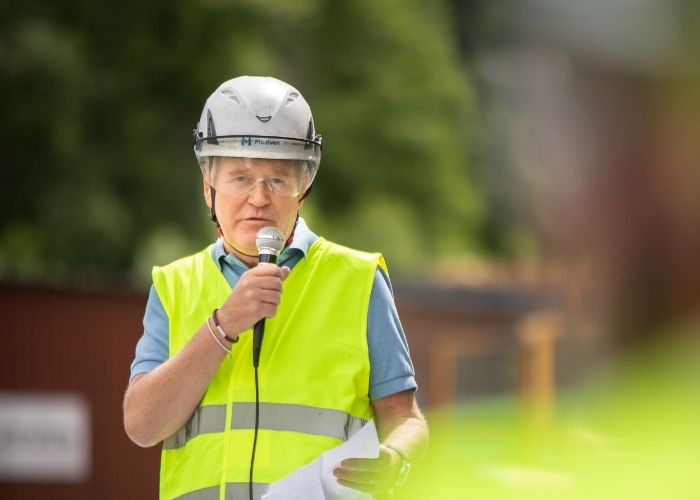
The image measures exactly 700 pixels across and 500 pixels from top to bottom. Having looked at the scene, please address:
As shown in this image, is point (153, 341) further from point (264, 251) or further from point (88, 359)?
point (88, 359)

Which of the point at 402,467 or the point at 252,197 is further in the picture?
the point at 252,197

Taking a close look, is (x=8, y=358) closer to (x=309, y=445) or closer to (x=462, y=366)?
(x=462, y=366)

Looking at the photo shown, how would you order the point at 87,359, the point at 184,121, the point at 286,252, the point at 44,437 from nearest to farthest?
the point at 286,252 → the point at 44,437 → the point at 87,359 → the point at 184,121

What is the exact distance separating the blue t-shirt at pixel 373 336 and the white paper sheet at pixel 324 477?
171mm

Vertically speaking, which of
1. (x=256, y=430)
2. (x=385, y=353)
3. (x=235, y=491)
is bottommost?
(x=235, y=491)

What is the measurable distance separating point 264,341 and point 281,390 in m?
0.12

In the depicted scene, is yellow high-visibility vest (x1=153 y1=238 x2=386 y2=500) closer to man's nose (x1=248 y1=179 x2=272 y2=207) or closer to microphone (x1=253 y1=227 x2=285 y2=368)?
microphone (x1=253 y1=227 x2=285 y2=368)

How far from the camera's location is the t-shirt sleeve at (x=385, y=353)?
257 cm

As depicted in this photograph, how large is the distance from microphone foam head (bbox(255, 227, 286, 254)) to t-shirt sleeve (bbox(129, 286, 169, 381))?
29 centimetres

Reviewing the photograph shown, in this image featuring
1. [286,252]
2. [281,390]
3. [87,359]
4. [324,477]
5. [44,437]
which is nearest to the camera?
[324,477]

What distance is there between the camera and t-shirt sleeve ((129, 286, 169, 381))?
2598mm

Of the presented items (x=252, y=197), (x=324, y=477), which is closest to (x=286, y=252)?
(x=252, y=197)

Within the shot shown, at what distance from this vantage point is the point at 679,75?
85.8 inches

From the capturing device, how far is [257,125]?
2.62 meters
